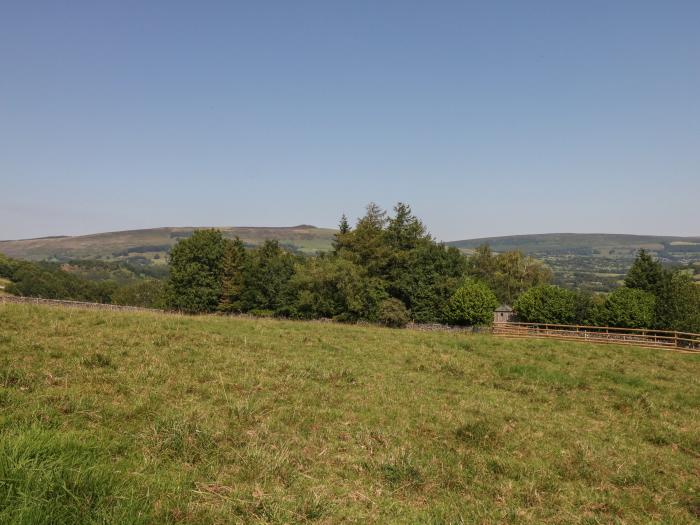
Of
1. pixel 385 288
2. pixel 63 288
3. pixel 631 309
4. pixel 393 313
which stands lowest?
pixel 63 288

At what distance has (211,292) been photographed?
7175 centimetres

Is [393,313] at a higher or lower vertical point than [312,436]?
lower

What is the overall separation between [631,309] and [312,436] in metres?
66.0

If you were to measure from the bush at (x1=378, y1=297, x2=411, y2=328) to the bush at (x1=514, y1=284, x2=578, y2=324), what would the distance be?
23.5 m

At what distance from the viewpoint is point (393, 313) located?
195 ft

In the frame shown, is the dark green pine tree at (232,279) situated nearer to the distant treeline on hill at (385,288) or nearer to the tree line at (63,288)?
the distant treeline on hill at (385,288)

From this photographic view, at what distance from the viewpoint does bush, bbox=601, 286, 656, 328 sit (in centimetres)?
5788

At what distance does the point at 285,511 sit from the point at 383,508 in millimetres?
1449

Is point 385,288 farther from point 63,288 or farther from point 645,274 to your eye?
point 63,288

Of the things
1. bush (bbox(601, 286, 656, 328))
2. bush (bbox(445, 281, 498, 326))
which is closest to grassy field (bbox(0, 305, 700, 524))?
bush (bbox(445, 281, 498, 326))

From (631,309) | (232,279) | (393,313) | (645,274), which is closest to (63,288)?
(232,279)

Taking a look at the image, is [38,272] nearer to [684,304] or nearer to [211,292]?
[211,292]

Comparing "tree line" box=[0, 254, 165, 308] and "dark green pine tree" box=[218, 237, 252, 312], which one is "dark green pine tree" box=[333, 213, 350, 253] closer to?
"dark green pine tree" box=[218, 237, 252, 312]

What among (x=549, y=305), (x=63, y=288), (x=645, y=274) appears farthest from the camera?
(x=63, y=288)
